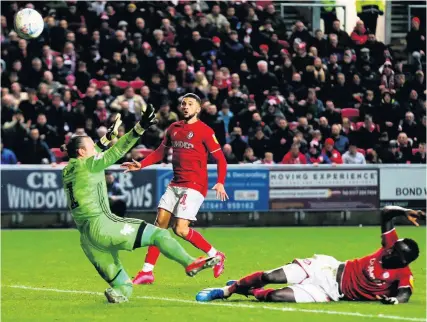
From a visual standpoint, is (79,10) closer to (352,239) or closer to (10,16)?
(10,16)

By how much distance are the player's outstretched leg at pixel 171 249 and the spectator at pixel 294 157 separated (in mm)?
13496

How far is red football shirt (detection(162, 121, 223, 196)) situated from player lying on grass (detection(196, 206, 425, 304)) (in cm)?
286

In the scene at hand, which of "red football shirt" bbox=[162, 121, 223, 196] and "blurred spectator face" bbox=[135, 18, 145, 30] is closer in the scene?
"red football shirt" bbox=[162, 121, 223, 196]

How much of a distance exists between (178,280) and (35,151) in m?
10.0

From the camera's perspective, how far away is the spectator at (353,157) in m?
25.6

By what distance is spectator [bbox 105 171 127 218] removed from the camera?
77.4ft

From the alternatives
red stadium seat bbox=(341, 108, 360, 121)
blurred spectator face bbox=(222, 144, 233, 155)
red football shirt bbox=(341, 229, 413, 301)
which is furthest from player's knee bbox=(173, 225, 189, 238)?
red stadium seat bbox=(341, 108, 360, 121)

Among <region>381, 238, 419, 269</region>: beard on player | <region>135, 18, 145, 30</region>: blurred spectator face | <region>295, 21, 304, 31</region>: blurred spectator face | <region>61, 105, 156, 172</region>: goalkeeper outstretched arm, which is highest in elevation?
<region>135, 18, 145, 30</region>: blurred spectator face

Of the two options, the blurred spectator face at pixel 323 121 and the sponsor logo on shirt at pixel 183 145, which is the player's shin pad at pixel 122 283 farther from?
the blurred spectator face at pixel 323 121

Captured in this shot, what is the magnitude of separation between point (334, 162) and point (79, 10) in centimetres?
746

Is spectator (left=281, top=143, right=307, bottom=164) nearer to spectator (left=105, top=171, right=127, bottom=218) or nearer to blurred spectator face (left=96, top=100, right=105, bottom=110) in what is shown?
spectator (left=105, top=171, right=127, bottom=218)

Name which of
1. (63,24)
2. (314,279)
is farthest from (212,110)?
(314,279)

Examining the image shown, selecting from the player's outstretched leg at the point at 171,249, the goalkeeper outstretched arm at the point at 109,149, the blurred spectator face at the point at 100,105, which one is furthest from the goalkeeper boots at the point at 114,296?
the blurred spectator face at the point at 100,105

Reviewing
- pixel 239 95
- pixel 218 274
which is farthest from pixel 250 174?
pixel 218 274
